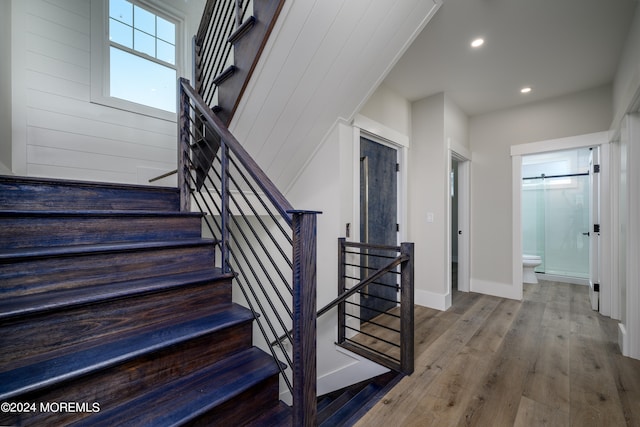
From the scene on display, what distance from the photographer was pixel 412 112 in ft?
11.6

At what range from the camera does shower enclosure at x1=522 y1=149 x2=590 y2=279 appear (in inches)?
181

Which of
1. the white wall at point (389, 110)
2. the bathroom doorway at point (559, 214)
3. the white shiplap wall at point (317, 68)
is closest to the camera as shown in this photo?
the white shiplap wall at point (317, 68)

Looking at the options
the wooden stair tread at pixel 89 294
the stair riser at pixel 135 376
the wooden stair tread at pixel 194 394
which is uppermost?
the wooden stair tread at pixel 89 294

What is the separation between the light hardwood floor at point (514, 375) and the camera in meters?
1.52

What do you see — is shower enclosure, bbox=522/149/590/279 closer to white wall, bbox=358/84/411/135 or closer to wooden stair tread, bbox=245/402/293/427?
white wall, bbox=358/84/411/135

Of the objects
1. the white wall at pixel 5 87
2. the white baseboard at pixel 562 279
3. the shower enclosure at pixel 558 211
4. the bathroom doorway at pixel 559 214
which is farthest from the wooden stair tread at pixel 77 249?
the white baseboard at pixel 562 279

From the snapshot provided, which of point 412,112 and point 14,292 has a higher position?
point 412,112

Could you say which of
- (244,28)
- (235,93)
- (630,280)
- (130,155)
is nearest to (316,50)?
(244,28)

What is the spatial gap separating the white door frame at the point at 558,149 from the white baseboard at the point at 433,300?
1.13m

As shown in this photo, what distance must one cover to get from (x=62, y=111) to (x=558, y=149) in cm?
541

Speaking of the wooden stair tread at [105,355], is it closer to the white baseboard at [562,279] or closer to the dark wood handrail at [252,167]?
the dark wood handrail at [252,167]

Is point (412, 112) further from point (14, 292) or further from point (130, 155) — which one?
point (14, 292)

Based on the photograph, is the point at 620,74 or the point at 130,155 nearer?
the point at 620,74

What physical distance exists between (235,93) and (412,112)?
2495 millimetres
